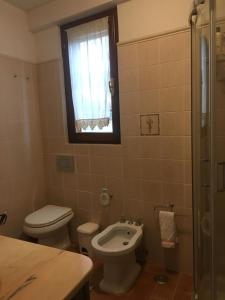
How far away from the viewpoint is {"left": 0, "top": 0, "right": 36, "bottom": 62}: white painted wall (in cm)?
226

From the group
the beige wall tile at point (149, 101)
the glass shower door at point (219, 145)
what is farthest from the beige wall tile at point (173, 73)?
the glass shower door at point (219, 145)

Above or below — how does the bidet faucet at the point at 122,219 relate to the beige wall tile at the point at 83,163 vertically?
below

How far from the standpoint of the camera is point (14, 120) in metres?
2.38

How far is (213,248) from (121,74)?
1561mm

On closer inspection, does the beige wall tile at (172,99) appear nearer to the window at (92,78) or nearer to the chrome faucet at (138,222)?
the window at (92,78)

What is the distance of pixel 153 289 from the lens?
1884mm

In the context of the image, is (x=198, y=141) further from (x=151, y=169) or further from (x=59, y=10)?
(x=59, y=10)

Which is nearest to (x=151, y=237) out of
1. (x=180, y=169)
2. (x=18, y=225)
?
(x=180, y=169)

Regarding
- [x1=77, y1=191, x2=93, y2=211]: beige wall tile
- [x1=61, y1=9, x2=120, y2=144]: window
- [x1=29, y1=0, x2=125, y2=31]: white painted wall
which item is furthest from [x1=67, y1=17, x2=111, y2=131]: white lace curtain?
[x1=77, y1=191, x2=93, y2=211]: beige wall tile

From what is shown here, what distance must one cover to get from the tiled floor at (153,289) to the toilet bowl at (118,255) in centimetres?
5

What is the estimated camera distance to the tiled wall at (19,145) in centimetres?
229

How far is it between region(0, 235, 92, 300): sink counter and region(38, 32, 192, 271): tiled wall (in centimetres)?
126

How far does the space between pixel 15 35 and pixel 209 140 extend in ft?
7.23

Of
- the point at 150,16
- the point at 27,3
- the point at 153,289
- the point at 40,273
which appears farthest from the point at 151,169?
the point at 27,3
